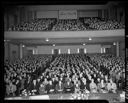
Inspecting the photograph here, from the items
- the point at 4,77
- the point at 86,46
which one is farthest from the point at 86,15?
the point at 4,77

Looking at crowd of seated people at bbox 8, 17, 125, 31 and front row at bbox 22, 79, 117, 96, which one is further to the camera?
crowd of seated people at bbox 8, 17, 125, 31

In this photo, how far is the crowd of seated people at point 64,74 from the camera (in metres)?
7.52

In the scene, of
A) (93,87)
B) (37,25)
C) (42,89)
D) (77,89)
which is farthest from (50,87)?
(37,25)

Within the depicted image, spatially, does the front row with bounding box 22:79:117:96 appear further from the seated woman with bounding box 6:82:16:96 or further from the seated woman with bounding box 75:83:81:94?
the seated woman with bounding box 6:82:16:96

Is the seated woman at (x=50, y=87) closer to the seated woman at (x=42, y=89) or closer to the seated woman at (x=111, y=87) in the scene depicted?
the seated woman at (x=42, y=89)

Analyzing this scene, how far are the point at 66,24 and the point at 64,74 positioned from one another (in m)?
1.78

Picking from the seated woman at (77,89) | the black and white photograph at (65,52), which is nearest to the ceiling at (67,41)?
the black and white photograph at (65,52)

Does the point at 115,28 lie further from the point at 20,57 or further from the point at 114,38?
the point at 20,57

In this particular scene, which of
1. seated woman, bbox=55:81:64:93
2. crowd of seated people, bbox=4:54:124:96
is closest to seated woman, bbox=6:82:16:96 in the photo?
crowd of seated people, bbox=4:54:124:96

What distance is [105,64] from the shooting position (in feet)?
25.7

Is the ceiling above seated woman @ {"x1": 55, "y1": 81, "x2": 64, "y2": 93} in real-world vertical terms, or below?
above

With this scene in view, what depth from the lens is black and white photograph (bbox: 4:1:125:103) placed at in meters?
7.47

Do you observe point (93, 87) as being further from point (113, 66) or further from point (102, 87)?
point (113, 66)

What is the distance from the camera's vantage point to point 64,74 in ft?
25.5
